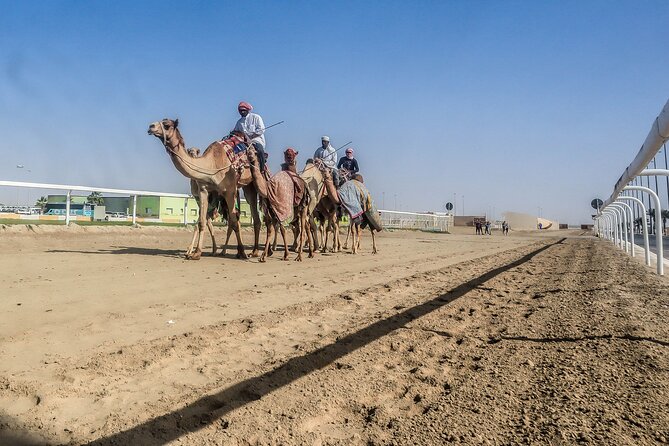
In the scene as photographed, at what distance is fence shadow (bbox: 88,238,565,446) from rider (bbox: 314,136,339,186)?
394 inches

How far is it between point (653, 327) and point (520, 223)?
402 ft

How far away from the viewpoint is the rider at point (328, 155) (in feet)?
47.9

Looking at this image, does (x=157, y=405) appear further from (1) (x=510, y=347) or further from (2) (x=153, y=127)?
(2) (x=153, y=127)

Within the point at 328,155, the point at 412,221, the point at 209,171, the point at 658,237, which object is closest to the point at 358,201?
the point at 328,155

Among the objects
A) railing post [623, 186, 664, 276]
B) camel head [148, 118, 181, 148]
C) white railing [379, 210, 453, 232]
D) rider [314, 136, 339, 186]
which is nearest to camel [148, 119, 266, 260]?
camel head [148, 118, 181, 148]

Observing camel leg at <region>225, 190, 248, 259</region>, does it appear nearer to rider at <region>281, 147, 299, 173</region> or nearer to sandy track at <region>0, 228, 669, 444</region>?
rider at <region>281, 147, 299, 173</region>

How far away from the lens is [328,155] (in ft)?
48.9

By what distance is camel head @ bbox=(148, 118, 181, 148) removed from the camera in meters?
9.50

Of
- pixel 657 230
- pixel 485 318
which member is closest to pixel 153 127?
pixel 485 318

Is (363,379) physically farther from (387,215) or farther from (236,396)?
(387,215)

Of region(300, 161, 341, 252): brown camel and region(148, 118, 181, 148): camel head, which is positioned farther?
region(300, 161, 341, 252): brown camel

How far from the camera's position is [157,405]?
2.81 meters

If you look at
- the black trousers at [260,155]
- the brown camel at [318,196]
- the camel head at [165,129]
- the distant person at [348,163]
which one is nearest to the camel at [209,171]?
the camel head at [165,129]

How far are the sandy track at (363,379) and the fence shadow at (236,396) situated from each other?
0.04 feet
